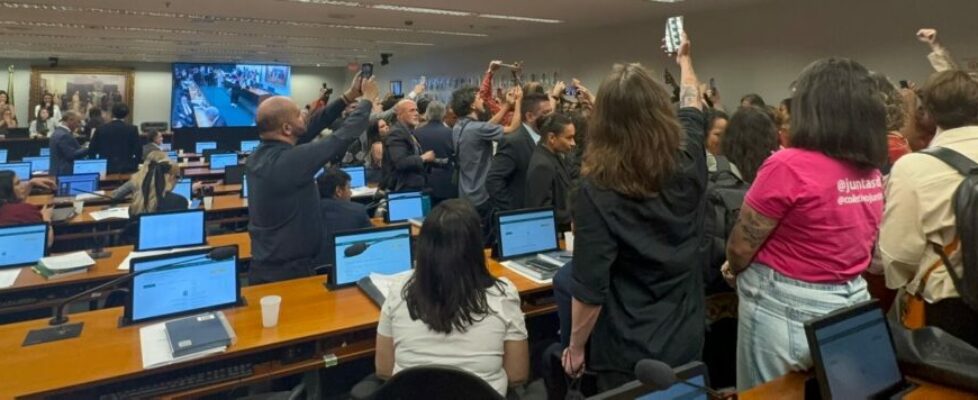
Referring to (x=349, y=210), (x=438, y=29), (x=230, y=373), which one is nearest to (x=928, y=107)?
(x=230, y=373)

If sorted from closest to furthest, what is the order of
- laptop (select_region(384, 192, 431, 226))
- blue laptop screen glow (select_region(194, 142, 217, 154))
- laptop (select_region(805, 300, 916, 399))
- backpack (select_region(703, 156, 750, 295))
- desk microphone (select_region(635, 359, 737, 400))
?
desk microphone (select_region(635, 359, 737, 400)), laptop (select_region(805, 300, 916, 399)), backpack (select_region(703, 156, 750, 295)), laptop (select_region(384, 192, 431, 226)), blue laptop screen glow (select_region(194, 142, 217, 154))

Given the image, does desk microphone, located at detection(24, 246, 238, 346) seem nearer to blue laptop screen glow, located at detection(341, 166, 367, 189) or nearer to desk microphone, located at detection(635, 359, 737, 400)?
desk microphone, located at detection(635, 359, 737, 400)

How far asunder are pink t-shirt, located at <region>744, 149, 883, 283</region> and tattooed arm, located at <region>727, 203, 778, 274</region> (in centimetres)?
2

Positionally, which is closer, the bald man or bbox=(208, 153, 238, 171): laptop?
the bald man

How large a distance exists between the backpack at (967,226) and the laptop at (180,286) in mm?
2432

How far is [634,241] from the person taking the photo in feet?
4.97

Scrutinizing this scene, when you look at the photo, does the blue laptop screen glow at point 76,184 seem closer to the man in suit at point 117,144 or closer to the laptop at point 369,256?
→ the man in suit at point 117,144

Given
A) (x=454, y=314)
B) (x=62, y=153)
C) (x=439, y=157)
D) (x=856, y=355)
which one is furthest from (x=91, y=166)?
(x=856, y=355)

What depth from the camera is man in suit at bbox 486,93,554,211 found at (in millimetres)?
3629

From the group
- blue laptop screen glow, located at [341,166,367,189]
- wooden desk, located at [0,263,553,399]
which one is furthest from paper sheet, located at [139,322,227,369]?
blue laptop screen glow, located at [341,166,367,189]

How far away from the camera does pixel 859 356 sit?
55.1 inches

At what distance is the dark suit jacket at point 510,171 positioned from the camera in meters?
3.62

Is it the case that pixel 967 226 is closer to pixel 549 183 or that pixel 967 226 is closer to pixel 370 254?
pixel 549 183

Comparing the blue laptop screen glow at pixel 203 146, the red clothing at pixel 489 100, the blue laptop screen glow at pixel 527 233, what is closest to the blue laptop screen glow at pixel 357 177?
the red clothing at pixel 489 100
